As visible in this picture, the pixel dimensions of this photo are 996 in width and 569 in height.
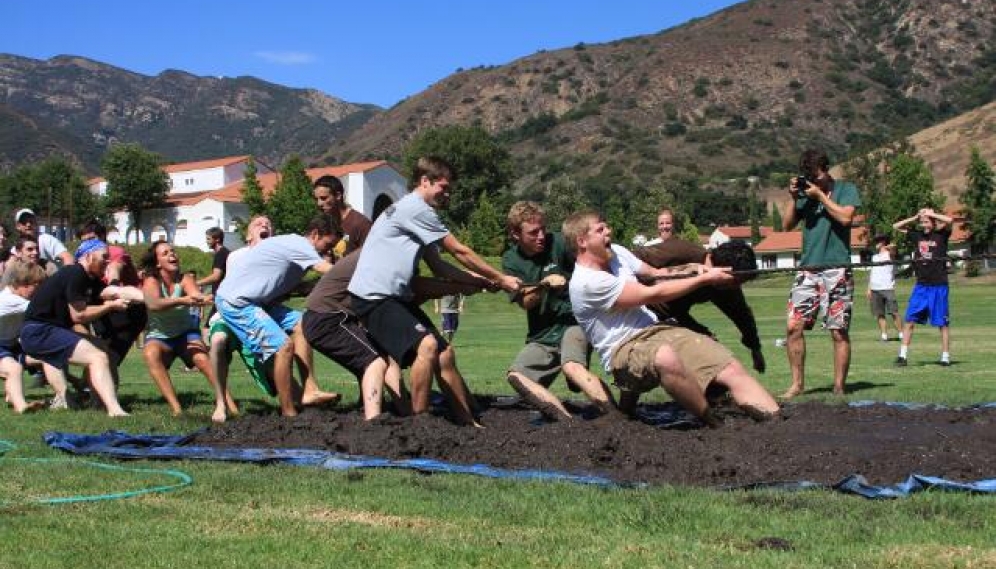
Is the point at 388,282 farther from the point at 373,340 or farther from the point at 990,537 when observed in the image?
the point at 990,537

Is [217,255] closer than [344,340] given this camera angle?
No

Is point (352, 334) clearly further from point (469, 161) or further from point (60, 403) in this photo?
point (469, 161)

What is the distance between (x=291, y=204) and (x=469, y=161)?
89.2 ft

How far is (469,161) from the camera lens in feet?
351

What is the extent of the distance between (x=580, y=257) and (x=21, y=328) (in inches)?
227

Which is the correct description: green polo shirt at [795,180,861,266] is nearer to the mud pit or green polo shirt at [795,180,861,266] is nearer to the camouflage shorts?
the camouflage shorts

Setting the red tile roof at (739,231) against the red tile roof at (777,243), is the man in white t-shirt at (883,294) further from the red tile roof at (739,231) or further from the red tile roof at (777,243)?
the red tile roof at (739,231)

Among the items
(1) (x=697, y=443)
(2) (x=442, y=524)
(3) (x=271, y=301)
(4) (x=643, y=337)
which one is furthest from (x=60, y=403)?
(2) (x=442, y=524)

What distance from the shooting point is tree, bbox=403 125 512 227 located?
341 feet

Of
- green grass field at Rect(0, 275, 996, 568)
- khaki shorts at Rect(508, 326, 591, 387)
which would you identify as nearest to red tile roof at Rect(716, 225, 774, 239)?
khaki shorts at Rect(508, 326, 591, 387)

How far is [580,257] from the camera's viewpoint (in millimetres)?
7848

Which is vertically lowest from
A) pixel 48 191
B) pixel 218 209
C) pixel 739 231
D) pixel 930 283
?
pixel 739 231

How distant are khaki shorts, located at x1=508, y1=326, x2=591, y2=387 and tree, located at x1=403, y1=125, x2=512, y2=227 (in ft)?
307

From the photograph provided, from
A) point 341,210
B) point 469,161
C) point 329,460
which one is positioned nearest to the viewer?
point 329,460
